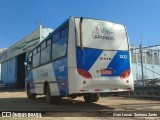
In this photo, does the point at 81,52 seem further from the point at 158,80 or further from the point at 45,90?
the point at 158,80

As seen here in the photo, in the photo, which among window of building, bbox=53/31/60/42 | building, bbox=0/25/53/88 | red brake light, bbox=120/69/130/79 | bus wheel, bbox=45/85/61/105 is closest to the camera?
red brake light, bbox=120/69/130/79

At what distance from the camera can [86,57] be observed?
11.9 meters

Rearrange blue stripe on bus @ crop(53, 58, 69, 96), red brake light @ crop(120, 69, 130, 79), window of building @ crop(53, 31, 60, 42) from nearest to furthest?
blue stripe on bus @ crop(53, 58, 69, 96) → red brake light @ crop(120, 69, 130, 79) → window of building @ crop(53, 31, 60, 42)

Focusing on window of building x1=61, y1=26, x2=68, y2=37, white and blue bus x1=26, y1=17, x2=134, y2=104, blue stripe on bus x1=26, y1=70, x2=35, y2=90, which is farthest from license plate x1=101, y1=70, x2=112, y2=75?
blue stripe on bus x1=26, y1=70, x2=35, y2=90

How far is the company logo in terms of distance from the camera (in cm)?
1233

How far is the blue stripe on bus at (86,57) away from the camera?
11828 mm

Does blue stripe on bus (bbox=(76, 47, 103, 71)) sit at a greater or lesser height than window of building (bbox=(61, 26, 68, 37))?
lesser

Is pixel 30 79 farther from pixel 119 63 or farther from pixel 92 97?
pixel 119 63

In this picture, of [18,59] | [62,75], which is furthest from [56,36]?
[18,59]

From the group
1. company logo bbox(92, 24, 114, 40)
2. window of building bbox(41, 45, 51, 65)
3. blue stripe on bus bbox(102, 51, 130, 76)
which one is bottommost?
blue stripe on bus bbox(102, 51, 130, 76)

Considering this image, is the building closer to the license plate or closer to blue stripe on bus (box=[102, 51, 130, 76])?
blue stripe on bus (box=[102, 51, 130, 76])

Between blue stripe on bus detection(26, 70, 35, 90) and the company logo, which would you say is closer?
the company logo

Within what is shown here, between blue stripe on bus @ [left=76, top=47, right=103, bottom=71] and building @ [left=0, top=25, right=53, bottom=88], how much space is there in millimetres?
25425

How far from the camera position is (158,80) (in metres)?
17.5
